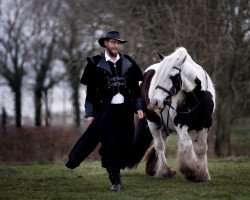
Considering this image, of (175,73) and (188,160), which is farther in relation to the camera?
(188,160)

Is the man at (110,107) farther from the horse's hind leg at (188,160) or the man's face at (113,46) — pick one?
the horse's hind leg at (188,160)

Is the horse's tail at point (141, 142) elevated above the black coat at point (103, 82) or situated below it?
below

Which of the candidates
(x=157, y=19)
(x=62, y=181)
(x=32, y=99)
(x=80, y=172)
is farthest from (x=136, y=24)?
(x=32, y=99)

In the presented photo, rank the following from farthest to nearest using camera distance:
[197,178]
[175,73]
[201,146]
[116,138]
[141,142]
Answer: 1. [141,142]
2. [201,146]
3. [197,178]
4. [175,73]
5. [116,138]

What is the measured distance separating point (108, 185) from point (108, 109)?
1.28 meters

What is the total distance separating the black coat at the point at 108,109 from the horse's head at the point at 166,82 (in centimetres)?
25

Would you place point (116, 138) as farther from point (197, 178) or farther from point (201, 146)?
point (201, 146)

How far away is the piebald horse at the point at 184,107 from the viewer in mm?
8195

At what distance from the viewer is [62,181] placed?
890cm

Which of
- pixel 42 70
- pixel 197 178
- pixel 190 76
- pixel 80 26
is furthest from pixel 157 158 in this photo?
pixel 42 70

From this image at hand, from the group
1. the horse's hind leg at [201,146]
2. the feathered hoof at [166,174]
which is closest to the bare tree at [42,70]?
the feathered hoof at [166,174]

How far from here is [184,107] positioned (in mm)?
8812

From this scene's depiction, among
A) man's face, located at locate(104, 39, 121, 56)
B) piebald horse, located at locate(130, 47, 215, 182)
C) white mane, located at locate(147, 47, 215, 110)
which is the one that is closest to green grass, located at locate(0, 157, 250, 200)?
piebald horse, located at locate(130, 47, 215, 182)

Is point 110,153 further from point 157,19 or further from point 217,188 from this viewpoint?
point 157,19
